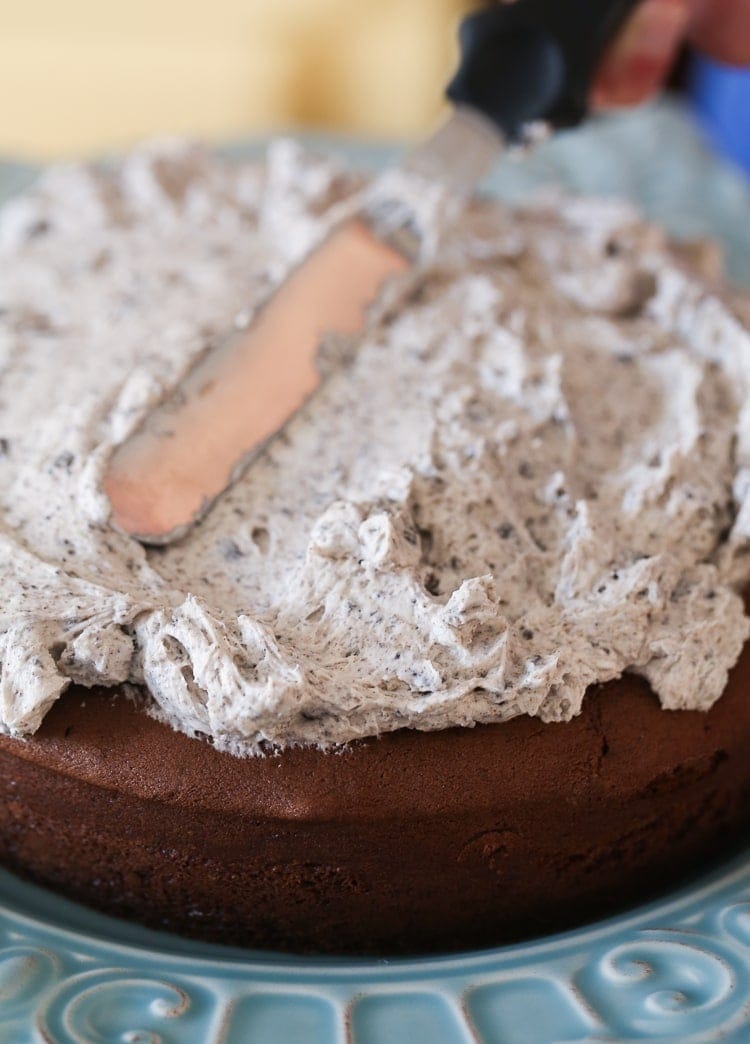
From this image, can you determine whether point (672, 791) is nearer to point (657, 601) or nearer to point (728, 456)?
point (657, 601)

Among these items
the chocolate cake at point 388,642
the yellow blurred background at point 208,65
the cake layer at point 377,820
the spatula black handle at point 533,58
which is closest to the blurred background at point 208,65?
the yellow blurred background at point 208,65

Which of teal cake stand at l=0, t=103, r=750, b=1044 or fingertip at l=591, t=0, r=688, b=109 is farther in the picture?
fingertip at l=591, t=0, r=688, b=109

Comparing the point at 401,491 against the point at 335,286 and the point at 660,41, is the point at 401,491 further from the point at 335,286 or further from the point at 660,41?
the point at 660,41

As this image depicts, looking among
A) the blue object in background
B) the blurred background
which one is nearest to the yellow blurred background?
the blurred background

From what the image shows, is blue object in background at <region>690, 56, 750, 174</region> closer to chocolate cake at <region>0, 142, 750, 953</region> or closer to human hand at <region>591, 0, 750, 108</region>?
human hand at <region>591, 0, 750, 108</region>

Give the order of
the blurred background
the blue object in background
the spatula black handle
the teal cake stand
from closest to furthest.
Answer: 1. the teal cake stand
2. the spatula black handle
3. the blue object in background
4. the blurred background

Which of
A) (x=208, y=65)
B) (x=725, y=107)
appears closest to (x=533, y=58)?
(x=725, y=107)

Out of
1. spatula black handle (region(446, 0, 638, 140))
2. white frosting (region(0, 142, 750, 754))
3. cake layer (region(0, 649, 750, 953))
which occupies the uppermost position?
spatula black handle (region(446, 0, 638, 140))

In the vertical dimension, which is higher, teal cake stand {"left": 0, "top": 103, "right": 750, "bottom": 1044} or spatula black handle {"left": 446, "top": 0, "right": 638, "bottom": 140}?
spatula black handle {"left": 446, "top": 0, "right": 638, "bottom": 140}
